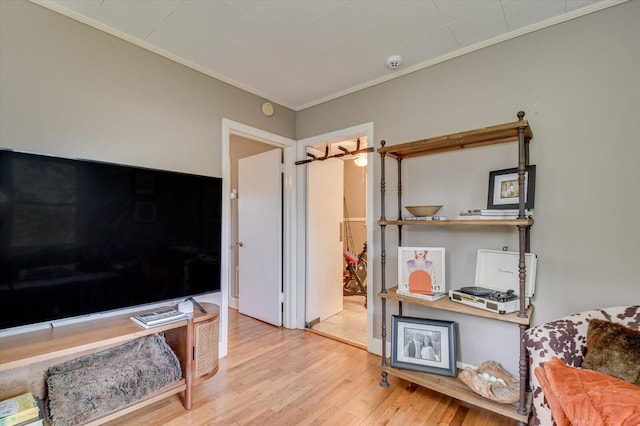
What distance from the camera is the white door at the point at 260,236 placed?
338 centimetres

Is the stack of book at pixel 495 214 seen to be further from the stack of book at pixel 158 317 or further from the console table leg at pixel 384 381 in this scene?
the stack of book at pixel 158 317

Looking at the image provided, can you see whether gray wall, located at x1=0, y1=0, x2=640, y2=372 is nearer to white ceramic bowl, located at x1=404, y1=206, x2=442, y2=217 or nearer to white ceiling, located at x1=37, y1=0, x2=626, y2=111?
white ceiling, located at x1=37, y1=0, x2=626, y2=111

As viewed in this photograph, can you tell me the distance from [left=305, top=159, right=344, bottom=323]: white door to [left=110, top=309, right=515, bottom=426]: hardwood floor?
0.84 meters

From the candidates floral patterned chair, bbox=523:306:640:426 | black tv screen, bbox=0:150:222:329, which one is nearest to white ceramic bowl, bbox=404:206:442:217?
floral patterned chair, bbox=523:306:640:426

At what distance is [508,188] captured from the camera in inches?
78.7

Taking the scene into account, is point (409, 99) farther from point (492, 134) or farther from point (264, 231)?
point (264, 231)

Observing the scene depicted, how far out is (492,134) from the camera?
76.5 inches

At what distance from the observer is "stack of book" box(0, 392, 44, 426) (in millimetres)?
1335

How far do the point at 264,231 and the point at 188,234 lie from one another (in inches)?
54.1

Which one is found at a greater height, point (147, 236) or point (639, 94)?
point (639, 94)

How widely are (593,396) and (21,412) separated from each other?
245cm

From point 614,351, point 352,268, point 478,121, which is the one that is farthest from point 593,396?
point 352,268

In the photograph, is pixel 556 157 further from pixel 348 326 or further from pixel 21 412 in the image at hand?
pixel 21 412

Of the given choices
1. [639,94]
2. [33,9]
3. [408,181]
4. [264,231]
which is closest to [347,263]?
[264,231]
